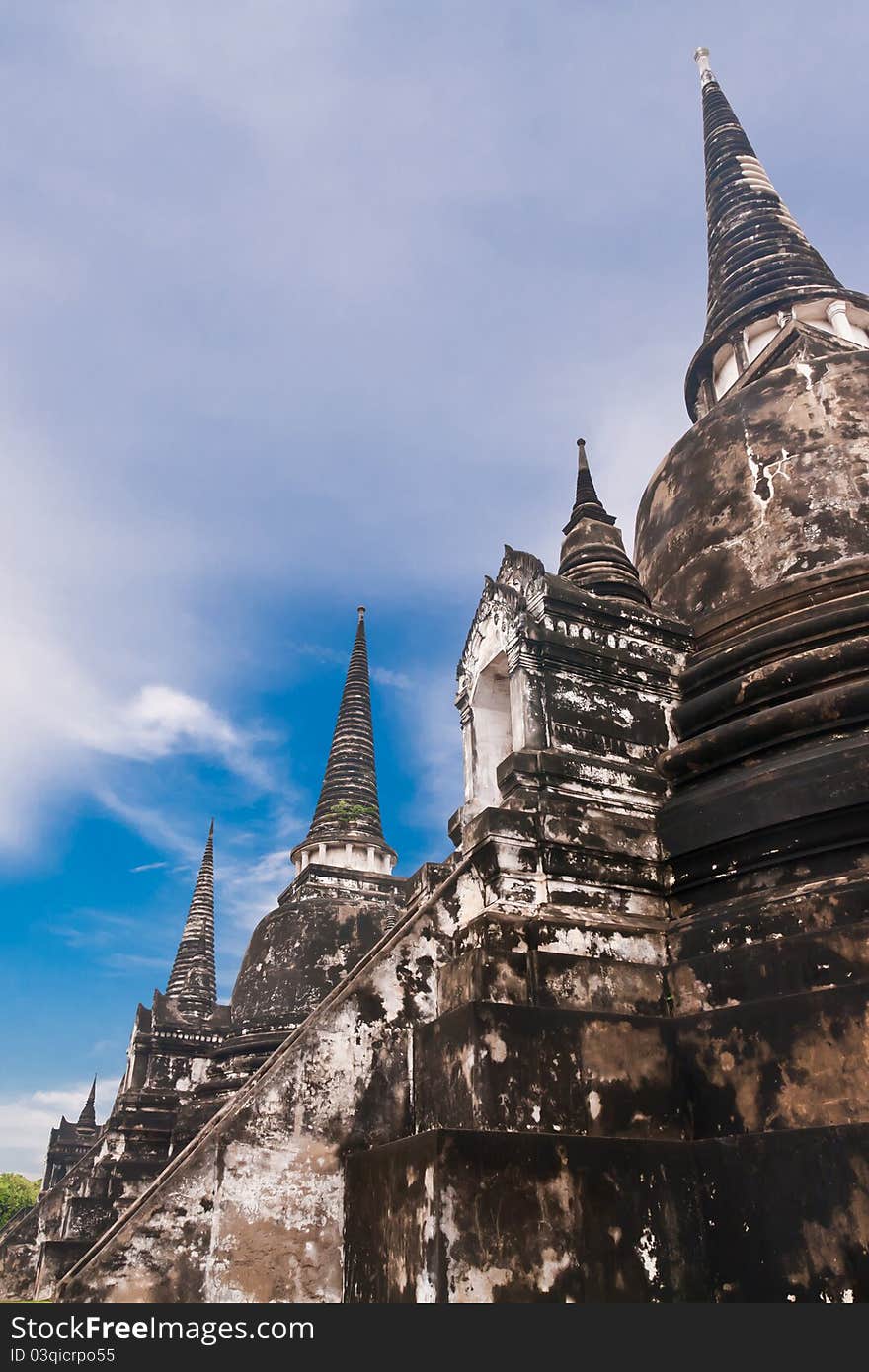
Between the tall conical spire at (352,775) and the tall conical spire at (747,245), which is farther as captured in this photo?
the tall conical spire at (352,775)

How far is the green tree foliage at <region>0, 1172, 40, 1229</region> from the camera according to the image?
5468 centimetres

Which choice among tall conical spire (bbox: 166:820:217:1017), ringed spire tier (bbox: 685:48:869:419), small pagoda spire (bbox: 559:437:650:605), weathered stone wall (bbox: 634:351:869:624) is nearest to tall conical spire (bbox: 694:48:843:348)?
ringed spire tier (bbox: 685:48:869:419)

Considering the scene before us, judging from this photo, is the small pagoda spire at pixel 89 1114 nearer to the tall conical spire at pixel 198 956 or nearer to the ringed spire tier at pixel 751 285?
the tall conical spire at pixel 198 956

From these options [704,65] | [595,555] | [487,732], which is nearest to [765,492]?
[595,555]

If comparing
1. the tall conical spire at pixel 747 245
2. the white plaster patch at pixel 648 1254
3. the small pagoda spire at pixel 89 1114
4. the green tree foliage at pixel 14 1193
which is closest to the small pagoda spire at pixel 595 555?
the tall conical spire at pixel 747 245

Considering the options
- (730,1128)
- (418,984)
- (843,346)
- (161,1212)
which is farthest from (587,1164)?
(843,346)

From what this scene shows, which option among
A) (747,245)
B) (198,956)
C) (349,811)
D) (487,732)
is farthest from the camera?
(198,956)

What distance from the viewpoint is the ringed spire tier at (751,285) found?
12.1 m

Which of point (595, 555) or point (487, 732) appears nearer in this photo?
point (487, 732)

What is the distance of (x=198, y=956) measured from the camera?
94.8 feet

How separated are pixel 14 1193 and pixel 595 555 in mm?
63089

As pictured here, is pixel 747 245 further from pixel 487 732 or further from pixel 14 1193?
pixel 14 1193

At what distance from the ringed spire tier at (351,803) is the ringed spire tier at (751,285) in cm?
1192

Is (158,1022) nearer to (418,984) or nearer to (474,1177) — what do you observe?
(418,984)
